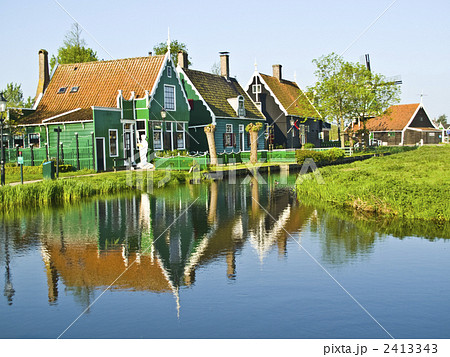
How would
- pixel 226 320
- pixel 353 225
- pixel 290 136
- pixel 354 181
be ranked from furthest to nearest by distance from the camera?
pixel 290 136 → pixel 354 181 → pixel 353 225 → pixel 226 320

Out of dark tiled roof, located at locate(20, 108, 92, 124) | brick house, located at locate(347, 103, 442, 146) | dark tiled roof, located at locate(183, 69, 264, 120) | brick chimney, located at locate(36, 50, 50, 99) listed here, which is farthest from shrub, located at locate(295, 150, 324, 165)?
brick house, located at locate(347, 103, 442, 146)

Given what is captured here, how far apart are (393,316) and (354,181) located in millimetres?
12261

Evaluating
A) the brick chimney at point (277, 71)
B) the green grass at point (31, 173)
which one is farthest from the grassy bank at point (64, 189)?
the brick chimney at point (277, 71)

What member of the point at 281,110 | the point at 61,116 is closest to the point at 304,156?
the point at 281,110

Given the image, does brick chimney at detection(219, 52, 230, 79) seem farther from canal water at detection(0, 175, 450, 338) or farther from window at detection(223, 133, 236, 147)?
canal water at detection(0, 175, 450, 338)

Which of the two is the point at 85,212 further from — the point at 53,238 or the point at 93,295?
the point at 93,295

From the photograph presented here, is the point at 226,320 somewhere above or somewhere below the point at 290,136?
below

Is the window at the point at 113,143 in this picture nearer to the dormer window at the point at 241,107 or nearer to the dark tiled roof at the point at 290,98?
the dormer window at the point at 241,107

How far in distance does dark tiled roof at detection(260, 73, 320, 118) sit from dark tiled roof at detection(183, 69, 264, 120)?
3.55 metres

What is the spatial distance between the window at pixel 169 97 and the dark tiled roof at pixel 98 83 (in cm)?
155

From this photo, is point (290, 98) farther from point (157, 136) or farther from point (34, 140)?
point (34, 140)

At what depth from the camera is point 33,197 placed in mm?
19656

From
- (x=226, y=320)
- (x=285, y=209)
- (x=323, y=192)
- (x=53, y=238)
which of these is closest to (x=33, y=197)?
(x=53, y=238)
